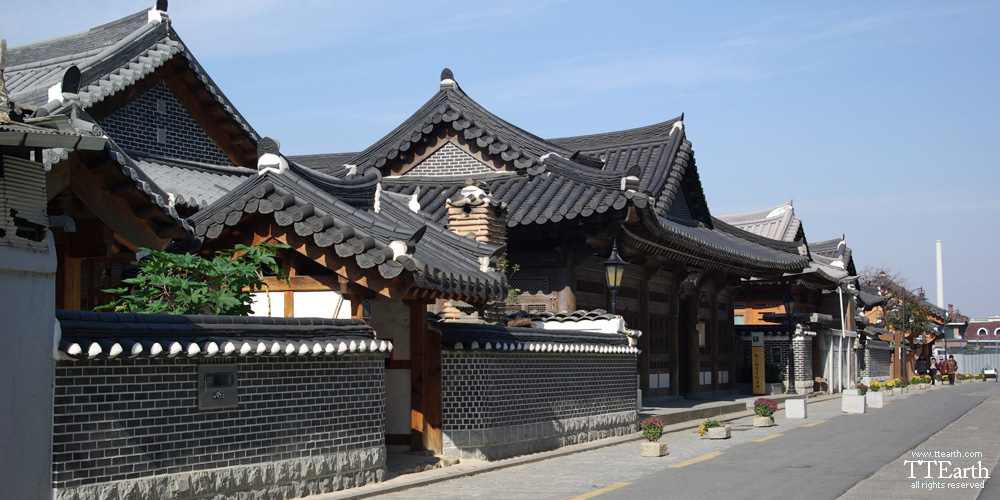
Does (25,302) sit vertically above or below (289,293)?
below

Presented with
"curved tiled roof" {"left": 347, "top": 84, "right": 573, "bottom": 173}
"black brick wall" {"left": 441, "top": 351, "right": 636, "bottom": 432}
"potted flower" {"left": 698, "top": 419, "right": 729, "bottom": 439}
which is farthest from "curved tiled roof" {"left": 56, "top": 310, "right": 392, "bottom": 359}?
"curved tiled roof" {"left": 347, "top": 84, "right": 573, "bottom": 173}

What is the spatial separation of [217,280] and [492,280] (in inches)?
191

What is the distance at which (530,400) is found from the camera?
15688mm

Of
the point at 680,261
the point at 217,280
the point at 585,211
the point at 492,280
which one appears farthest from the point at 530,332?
the point at 680,261

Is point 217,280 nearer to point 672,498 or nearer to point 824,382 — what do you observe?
point 672,498

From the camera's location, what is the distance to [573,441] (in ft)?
55.7

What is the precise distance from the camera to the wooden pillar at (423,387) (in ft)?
45.4

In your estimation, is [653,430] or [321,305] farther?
[653,430]

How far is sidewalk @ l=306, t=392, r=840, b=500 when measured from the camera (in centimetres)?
1162

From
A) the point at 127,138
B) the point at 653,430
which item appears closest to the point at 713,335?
the point at 653,430

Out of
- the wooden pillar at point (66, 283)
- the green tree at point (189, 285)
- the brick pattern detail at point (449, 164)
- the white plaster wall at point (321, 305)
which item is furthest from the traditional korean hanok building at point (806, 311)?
the wooden pillar at point (66, 283)

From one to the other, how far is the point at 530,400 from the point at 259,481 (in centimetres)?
631

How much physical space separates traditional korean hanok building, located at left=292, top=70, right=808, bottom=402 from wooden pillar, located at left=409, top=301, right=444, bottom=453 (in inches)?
134

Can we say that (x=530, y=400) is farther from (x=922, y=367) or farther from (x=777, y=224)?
(x=922, y=367)
